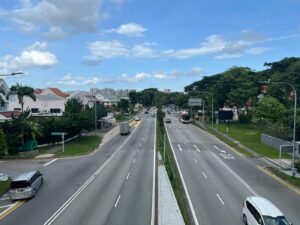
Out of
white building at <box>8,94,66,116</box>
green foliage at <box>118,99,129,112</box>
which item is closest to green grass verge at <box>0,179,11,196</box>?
white building at <box>8,94,66,116</box>

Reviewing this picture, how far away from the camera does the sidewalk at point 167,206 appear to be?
850 inches

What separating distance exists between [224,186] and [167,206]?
26.9 ft

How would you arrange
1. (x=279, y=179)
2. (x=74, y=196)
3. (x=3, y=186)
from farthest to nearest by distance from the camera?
(x=279, y=179)
(x=3, y=186)
(x=74, y=196)

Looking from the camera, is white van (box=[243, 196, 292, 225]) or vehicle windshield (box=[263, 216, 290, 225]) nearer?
vehicle windshield (box=[263, 216, 290, 225])

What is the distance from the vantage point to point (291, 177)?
34.9 metres

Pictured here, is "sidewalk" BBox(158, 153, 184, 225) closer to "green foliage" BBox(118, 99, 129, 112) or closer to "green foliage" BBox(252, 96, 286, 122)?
"green foliage" BBox(252, 96, 286, 122)

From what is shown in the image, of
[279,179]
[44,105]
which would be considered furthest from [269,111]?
[44,105]

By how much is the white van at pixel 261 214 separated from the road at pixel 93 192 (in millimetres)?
5481

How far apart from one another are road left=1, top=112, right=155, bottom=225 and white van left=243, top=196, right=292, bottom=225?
18.0 feet

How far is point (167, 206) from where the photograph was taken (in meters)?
24.7

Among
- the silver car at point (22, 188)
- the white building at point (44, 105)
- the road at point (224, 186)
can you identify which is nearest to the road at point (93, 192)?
the silver car at point (22, 188)

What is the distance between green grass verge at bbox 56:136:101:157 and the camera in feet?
164

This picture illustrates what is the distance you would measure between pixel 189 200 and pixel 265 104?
144 feet

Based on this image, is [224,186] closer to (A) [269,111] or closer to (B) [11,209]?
(B) [11,209]
